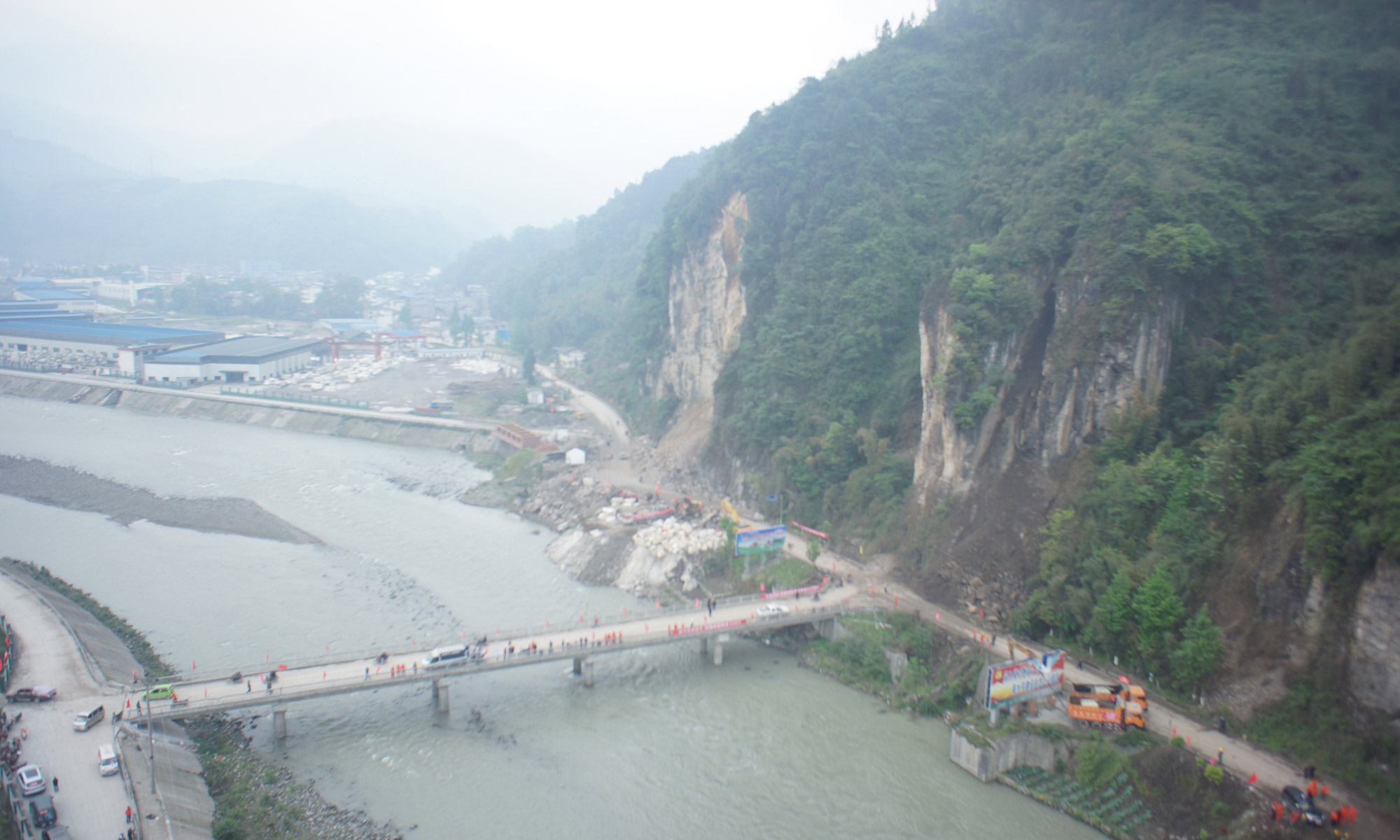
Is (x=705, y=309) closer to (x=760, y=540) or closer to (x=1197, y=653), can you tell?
(x=760, y=540)

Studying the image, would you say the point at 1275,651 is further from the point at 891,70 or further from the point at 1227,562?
the point at 891,70

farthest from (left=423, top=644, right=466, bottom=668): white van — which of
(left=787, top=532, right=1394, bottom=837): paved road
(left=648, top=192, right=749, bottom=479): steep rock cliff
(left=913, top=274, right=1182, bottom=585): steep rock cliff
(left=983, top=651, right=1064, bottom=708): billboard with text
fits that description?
(left=648, top=192, right=749, bottom=479): steep rock cliff

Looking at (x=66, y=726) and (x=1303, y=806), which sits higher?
(x=1303, y=806)

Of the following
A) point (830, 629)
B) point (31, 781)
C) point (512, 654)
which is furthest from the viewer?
point (830, 629)

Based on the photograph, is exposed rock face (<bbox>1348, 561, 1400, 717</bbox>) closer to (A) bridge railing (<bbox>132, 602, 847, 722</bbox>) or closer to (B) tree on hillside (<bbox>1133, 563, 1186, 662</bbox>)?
(B) tree on hillside (<bbox>1133, 563, 1186, 662</bbox>)

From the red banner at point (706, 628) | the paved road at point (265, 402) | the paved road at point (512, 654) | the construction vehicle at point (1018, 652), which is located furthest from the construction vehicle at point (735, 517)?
the paved road at point (265, 402)

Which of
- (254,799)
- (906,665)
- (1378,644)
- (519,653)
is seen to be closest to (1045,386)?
(906,665)

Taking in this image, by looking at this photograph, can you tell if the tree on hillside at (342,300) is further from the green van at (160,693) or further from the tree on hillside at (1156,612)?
the tree on hillside at (1156,612)
